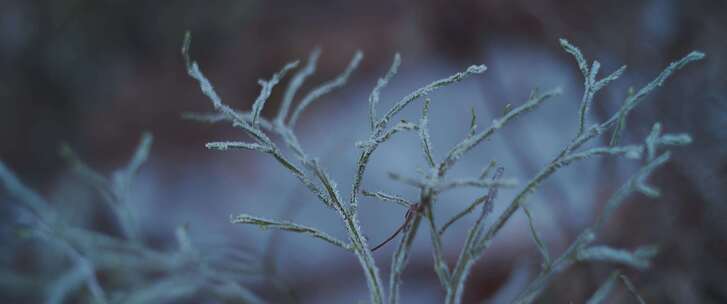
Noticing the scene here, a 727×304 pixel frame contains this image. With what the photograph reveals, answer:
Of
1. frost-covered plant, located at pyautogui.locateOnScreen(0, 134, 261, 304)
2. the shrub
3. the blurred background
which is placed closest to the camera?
the shrub

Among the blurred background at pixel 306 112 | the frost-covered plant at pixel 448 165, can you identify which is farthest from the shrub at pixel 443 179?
the blurred background at pixel 306 112

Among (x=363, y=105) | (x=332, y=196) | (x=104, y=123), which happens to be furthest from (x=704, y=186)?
(x=104, y=123)

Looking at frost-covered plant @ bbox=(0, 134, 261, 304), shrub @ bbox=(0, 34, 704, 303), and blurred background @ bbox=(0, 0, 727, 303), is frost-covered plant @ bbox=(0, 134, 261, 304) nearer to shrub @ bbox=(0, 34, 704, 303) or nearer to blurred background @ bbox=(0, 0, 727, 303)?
shrub @ bbox=(0, 34, 704, 303)

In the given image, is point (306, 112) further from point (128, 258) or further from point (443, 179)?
point (443, 179)

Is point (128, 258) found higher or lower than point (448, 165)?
higher

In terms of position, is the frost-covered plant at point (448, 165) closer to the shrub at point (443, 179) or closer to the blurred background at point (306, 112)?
the shrub at point (443, 179)

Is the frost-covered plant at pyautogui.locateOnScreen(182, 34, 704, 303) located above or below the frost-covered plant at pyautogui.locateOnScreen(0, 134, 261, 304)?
below

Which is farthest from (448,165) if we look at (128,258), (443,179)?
(128,258)

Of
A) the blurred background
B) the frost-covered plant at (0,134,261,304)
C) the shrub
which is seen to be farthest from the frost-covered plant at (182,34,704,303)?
the blurred background
